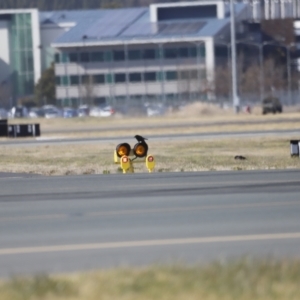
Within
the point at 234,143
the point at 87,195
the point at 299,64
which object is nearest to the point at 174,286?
the point at 87,195

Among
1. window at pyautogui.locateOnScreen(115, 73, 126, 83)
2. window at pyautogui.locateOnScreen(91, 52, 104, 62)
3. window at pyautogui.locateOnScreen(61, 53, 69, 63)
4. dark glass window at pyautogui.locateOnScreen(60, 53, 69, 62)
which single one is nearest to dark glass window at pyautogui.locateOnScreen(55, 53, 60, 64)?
dark glass window at pyautogui.locateOnScreen(60, 53, 69, 62)

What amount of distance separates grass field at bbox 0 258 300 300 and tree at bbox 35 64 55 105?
107 metres

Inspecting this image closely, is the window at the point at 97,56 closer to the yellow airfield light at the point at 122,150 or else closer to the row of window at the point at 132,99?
the row of window at the point at 132,99

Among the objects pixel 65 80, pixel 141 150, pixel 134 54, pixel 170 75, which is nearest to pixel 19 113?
pixel 65 80

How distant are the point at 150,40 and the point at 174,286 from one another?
92012 mm

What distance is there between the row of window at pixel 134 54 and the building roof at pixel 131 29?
1.92 m

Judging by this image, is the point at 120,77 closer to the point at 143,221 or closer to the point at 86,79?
the point at 86,79

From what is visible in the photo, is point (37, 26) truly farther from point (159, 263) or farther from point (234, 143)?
point (159, 263)

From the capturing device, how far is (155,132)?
155 ft

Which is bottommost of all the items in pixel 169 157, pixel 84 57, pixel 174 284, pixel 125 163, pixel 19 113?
pixel 174 284

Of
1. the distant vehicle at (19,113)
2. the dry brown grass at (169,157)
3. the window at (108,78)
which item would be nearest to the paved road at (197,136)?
the dry brown grass at (169,157)

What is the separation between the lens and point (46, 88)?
117 meters

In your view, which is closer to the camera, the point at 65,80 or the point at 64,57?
the point at 64,57

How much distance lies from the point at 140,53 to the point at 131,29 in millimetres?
2810
